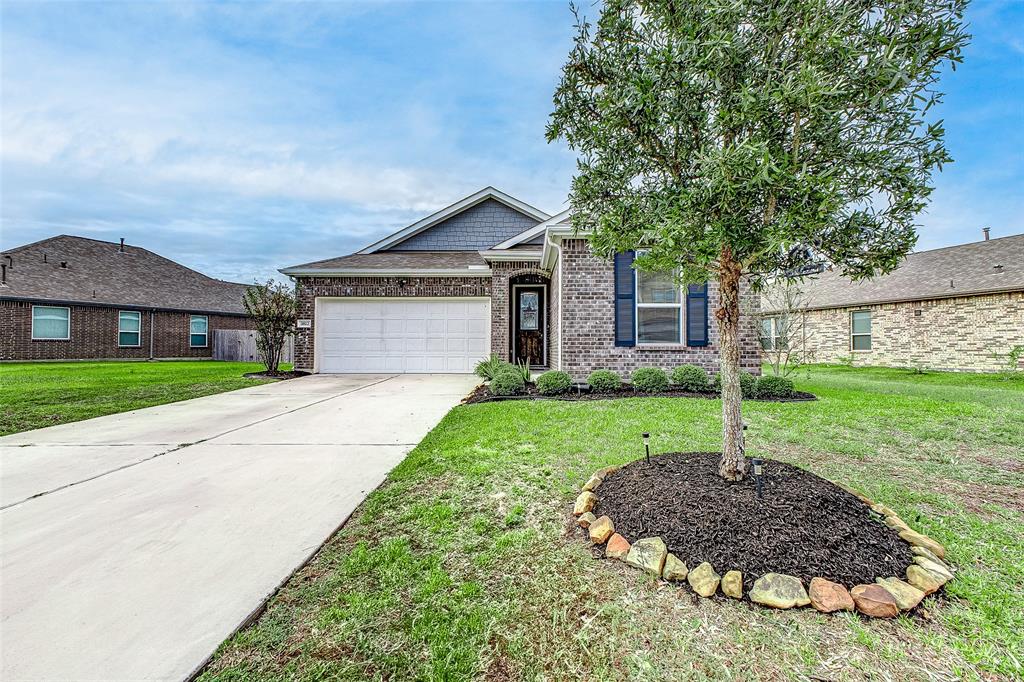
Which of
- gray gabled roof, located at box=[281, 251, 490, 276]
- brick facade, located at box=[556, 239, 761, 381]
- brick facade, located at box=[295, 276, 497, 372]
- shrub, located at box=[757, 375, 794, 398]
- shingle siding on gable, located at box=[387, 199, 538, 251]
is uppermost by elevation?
shingle siding on gable, located at box=[387, 199, 538, 251]

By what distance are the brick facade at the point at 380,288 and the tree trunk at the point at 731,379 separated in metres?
9.68

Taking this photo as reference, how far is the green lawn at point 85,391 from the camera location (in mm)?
6262

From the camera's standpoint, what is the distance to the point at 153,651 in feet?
5.64

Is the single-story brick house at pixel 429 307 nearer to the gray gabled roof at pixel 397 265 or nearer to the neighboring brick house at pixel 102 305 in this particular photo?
the gray gabled roof at pixel 397 265

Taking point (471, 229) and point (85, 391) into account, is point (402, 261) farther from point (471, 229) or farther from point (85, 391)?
point (85, 391)

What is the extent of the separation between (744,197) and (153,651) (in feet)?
11.3

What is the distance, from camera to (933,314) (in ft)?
44.8

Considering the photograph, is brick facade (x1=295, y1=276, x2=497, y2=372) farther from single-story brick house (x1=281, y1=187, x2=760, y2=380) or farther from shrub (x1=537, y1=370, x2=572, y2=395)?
shrub (x1=537, y1=370, x2=572, y2=395)

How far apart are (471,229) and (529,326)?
4206 mm

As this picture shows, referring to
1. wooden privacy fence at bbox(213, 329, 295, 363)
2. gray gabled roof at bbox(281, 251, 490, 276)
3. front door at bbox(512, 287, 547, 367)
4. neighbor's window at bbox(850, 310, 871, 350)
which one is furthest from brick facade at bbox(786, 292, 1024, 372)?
wooden privacy fence at bbox(213, 329, 295, 363)

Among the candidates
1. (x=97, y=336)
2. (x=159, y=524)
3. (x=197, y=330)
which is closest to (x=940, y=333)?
(x=159, y=524)

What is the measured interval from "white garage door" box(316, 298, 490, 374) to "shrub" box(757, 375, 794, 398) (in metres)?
7.04

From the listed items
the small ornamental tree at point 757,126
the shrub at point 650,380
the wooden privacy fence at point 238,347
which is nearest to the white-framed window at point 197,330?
the wooden privacy fence at point 238,347

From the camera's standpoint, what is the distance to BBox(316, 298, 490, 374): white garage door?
491 inches
